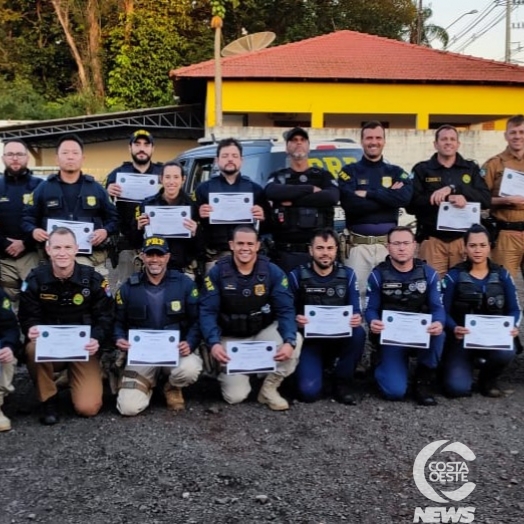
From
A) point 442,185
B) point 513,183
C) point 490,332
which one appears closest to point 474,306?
point 490,332

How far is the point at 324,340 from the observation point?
5.62m

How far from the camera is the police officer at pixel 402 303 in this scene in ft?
17.7

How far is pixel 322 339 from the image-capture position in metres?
5.59

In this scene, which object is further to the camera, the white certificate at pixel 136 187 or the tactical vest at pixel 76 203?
the white certificate at pixel 136 187

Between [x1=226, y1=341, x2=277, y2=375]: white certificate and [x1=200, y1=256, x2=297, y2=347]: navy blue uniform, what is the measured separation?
20 cm

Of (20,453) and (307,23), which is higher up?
(307,23)

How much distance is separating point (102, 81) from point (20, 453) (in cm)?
3156

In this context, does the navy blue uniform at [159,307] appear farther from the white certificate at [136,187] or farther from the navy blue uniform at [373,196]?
the navy blue uniform at [373,196]

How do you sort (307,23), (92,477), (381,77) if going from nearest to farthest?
(92,477), (381,77), (307,23)

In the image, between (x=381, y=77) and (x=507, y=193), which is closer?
(x=507, y=193)

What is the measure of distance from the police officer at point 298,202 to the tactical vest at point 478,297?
1.28 m

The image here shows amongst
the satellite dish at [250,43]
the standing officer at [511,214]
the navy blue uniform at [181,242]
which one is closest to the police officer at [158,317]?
the navy blue uniform at [181,242]

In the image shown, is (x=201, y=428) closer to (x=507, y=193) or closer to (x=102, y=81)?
(x=507, y=193)

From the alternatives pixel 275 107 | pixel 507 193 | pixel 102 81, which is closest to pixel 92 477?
pixel 507 193
